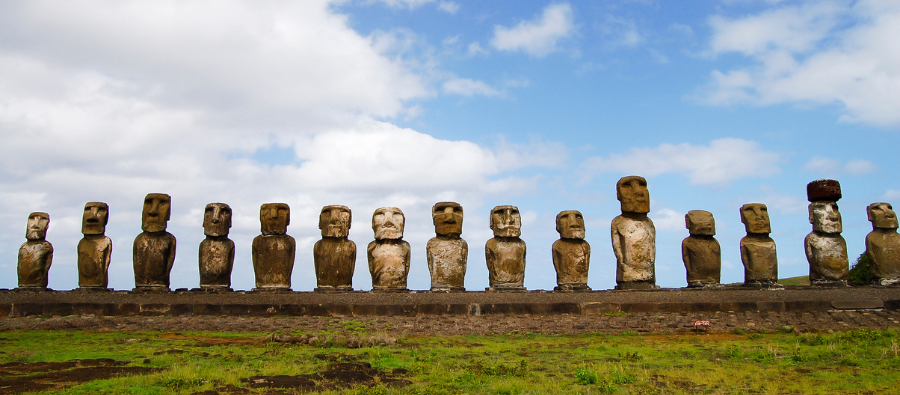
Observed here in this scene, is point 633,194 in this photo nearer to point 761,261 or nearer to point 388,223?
point 761,261

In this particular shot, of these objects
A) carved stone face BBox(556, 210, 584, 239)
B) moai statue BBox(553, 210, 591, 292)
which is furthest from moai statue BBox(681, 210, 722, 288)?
carved stone face BBox(556, 210, 584, 239)

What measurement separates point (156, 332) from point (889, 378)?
10.5m

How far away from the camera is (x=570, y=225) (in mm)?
15328

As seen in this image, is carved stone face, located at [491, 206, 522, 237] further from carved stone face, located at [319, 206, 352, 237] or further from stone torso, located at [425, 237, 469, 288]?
carved stone face, located at [319, 206, 352, 237]

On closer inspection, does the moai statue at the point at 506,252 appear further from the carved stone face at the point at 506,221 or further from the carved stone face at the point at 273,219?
the carved stone face at the point at 273,219

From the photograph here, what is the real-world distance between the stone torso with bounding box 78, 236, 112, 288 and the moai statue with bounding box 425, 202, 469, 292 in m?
7.03

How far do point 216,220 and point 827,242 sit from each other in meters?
13.6

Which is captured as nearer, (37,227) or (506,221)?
(506,221)

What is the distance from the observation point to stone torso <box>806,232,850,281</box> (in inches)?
634

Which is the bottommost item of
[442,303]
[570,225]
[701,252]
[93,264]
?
[442,303]

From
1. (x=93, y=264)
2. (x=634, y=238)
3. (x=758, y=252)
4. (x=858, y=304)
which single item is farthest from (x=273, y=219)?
(x=858, y=304)

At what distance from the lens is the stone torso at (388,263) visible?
1502 cm

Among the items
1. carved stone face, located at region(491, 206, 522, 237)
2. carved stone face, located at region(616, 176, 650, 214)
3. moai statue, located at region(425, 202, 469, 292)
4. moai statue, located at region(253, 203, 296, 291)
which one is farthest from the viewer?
carved stone face, located at region(616, 176, 650, 214)

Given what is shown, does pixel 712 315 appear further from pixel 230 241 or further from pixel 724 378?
pixel 230 241
